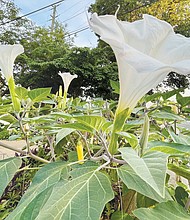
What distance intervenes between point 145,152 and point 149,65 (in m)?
0.14

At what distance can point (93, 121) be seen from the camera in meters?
0.45

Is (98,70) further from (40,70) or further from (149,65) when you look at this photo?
(149,65)

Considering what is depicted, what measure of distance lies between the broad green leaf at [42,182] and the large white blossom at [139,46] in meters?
0.14

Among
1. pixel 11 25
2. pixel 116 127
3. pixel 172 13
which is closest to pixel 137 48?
pixel 116 127

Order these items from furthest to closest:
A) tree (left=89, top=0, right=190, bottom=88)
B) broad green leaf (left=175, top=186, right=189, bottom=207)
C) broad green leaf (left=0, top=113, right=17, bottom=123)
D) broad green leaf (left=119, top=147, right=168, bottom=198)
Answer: tree (left=89, top=0, right=190, bottom=88) → broad green leaf (left=0, top=113, right=17, bottom=123) → broad green leaf (left=175, top=186, right=189, bottom=207) → broad green leaf (left=119, top=147, right=168, bottom=198)

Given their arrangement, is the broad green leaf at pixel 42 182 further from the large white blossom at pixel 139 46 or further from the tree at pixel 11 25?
the tree at pixel 11 25

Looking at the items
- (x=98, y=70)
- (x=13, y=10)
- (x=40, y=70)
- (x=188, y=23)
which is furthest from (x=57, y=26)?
(x=188, y=23)

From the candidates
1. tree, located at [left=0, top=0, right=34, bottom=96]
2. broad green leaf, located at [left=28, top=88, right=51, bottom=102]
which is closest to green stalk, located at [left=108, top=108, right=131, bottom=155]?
broad green leaf, located at [left=28, top=88, right=51, bottom=102]

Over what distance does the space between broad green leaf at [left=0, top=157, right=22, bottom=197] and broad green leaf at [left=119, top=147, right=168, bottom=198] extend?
211 mm

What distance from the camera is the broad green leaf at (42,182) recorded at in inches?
17.0

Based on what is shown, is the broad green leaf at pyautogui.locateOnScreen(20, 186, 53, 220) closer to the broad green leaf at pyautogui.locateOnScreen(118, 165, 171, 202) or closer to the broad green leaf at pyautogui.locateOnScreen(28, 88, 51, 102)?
the broad green leaf at pyautogui.locateOnScreen(118, 165, 171, 202)

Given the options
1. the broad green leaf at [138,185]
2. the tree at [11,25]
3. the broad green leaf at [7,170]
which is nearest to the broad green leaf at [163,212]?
the broad green leaf at [138,185]

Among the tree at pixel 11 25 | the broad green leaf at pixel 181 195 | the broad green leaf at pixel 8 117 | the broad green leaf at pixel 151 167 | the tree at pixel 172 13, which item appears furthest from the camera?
the tree at pixel 11 25

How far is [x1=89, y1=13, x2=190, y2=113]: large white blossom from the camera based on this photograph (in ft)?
1.30
